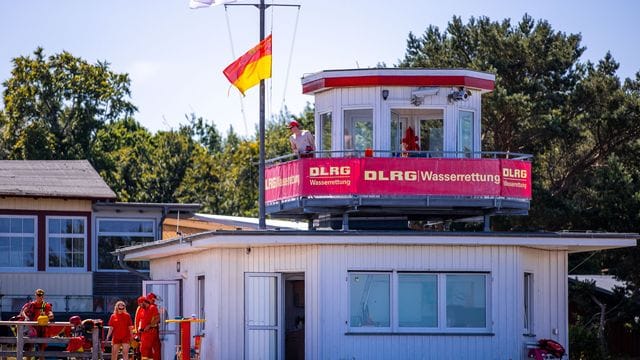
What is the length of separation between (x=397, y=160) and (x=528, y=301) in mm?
4426

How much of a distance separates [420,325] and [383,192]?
2.93 m

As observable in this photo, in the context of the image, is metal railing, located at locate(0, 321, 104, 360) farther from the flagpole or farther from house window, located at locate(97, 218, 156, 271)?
house window, located at locate(97, 218, 156, 271)

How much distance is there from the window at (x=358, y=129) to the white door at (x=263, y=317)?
12.4ft

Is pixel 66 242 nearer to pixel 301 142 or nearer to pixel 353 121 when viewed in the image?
pixel 301 142

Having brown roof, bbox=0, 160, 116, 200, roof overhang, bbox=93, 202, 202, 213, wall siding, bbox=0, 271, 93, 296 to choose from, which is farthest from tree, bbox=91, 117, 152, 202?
wall siding, bbox=0, 271, 93, 296

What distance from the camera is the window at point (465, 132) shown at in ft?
111

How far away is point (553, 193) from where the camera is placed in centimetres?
5384

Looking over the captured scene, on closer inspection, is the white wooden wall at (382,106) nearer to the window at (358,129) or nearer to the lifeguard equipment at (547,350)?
the window at (358,129)

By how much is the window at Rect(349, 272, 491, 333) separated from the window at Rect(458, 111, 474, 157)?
3605mm

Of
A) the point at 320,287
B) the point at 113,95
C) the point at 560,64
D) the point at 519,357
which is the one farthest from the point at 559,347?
the point at 113,95

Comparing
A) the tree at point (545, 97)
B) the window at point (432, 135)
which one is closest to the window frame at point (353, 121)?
the window at point (432, 135)

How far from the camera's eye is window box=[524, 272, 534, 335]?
33000 mm

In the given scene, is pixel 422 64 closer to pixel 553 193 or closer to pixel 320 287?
pixel 553 193

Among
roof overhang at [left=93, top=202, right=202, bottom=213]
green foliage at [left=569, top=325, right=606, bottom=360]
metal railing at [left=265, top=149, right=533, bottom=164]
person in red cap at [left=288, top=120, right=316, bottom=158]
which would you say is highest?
person in red cap at [left=288, top=120, right=316, bottom=158]
